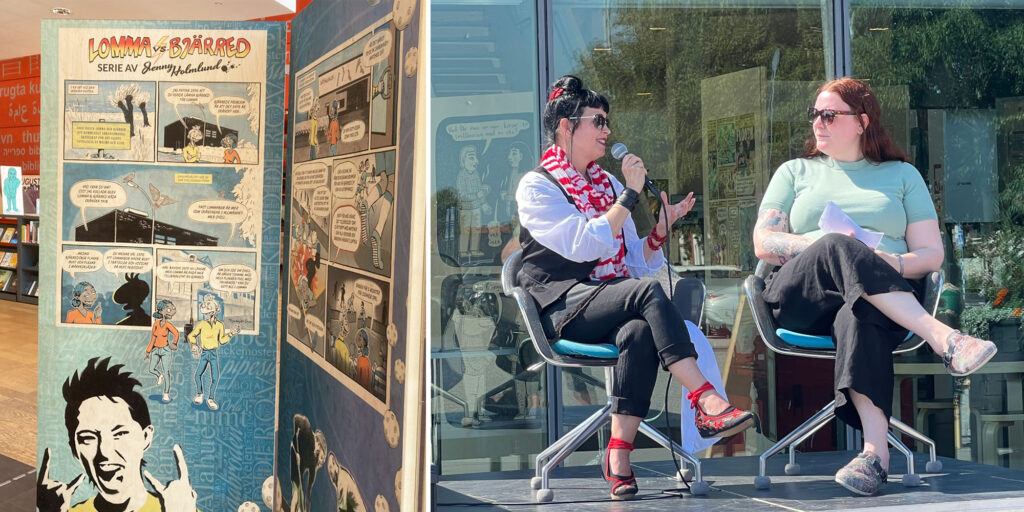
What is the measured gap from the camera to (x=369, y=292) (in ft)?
5.44

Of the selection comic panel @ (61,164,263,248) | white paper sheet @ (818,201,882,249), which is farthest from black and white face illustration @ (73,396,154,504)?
white paper sheet @ (818,201,882,249)

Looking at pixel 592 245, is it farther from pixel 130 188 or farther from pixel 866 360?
pixel 130 188

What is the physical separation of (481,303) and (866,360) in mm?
1634

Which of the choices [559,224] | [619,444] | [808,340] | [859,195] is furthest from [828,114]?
[619,444]

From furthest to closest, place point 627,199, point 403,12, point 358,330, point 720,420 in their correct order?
point 627,199
point 720,420
point 358,330
point 403,12

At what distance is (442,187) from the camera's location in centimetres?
368

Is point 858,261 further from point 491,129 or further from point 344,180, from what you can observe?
point 491,129

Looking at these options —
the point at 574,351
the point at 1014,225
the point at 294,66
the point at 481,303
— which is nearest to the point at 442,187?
the point at 481,303

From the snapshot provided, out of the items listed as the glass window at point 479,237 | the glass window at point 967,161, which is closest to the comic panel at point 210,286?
the glass window at point 479,237

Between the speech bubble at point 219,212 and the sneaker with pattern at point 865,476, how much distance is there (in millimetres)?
1732

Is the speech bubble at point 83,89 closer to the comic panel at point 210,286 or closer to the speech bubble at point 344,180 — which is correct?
the comic panel at point 210,286

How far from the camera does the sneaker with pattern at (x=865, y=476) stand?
2.47 m

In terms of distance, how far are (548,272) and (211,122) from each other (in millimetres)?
1015

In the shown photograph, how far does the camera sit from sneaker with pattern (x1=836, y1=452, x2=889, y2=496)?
2.47 meters
